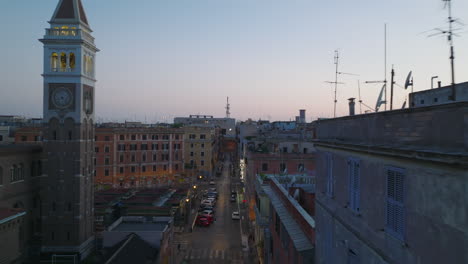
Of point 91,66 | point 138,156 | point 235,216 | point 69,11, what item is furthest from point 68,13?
point 138,156

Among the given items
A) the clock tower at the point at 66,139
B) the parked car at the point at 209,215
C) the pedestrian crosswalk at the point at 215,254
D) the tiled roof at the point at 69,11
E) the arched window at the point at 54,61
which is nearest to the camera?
the clock tower at the point at 66,139

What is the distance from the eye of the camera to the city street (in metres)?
38.3

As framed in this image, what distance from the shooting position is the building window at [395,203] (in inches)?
278

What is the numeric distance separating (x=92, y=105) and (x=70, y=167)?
7.56 m

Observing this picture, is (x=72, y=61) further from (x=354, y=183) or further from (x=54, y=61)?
(x=354, y=183)

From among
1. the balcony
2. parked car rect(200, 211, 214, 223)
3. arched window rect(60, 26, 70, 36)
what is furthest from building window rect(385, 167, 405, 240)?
parked car rect(200, 211, 214, 223)

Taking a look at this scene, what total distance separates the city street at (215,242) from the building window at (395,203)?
3228 cm

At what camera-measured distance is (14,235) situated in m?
22.4

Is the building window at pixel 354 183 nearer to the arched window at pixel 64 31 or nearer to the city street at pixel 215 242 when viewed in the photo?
the city street at pixel 215 242

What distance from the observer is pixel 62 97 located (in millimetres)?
37531

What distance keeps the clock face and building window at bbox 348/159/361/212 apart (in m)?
34.1

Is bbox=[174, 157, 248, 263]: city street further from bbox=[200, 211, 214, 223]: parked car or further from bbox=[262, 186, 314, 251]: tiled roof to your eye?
bbox=[262, 186, 314, 251]: tiled roof

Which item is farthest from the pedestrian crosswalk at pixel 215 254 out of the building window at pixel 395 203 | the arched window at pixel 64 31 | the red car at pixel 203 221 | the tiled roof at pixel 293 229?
the building window at pixel 395 203

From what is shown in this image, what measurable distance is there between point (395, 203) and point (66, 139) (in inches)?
1412
